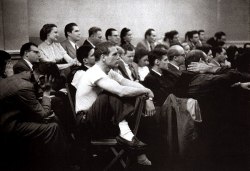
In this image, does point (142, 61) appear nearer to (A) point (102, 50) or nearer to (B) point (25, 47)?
(B) point (25, 47)

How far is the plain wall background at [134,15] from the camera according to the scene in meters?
6.33

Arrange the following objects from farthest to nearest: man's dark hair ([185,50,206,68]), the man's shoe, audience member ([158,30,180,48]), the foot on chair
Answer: audience member ([158,30,180,48]) < man's dark hair ([185,50,206,68]) < the foot on chair < the man's shoe

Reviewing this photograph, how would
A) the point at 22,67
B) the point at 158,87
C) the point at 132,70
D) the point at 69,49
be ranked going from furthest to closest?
the point at 69,49
the point at 132,70
the point at 22,67
the point at 158,87

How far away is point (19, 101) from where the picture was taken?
3178 mm

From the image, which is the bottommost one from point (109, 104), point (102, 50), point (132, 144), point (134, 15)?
point (132, 144)

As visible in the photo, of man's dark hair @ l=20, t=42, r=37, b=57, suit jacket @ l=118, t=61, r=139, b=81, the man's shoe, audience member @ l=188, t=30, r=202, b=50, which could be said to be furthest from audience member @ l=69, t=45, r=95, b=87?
audience member @ l=188, t=30, r=202, b=50

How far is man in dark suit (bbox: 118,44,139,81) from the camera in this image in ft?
16.9

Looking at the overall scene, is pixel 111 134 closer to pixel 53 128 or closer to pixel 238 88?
pixel 53 128

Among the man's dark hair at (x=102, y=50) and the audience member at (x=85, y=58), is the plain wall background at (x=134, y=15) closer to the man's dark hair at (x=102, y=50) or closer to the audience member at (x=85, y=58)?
the audience member at (x=85, y=58)

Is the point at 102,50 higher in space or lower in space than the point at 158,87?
higher

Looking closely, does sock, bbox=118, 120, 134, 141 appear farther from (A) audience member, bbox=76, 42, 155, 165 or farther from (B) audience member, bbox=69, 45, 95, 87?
(B) audience member, bbox=69, 45, 95, 87

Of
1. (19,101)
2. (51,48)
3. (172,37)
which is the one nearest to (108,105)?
(19,101)

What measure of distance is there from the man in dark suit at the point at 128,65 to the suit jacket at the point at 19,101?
1.93m

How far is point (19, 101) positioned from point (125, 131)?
0.95 m
